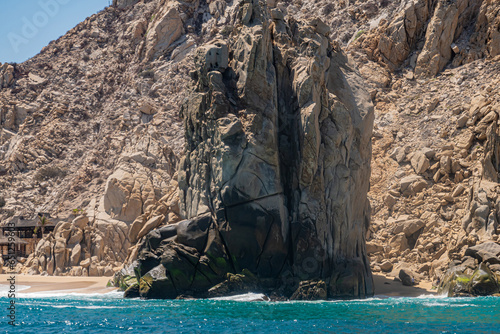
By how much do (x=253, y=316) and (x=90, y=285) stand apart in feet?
65.8

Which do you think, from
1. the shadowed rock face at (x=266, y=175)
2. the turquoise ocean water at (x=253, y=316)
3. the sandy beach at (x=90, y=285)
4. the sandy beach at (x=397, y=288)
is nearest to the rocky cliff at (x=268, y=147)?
the shadowed rock face at (x=266, y=175)

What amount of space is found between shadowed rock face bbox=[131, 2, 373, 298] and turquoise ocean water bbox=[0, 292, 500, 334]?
118 inches

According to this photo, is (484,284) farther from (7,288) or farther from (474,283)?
(7,288)

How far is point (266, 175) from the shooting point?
3156cm

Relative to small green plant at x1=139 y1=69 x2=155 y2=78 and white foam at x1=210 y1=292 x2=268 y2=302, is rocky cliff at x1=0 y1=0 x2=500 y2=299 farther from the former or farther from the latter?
white foam at x1=210 y1=292 x2=268 y2=302

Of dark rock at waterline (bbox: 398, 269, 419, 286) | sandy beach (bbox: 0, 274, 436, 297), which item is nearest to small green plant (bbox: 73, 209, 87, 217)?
sandy beach (bbox: 0, 274, 436, 297)

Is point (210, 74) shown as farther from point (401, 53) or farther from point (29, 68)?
point (29, 68)

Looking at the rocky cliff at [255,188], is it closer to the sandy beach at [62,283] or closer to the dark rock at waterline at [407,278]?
the sandy beach at [62,283]

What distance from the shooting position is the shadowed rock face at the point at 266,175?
3123 centimetres

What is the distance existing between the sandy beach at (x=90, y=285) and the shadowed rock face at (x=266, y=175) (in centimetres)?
252

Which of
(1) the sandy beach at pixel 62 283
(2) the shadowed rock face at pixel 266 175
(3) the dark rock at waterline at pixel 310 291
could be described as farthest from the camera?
(1) the sandy beach at pixel 62 283

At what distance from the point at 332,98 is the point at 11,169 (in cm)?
4618

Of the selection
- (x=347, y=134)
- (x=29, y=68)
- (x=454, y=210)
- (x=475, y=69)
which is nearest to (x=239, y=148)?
(x=347, y=134)

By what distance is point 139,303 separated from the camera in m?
28.4
